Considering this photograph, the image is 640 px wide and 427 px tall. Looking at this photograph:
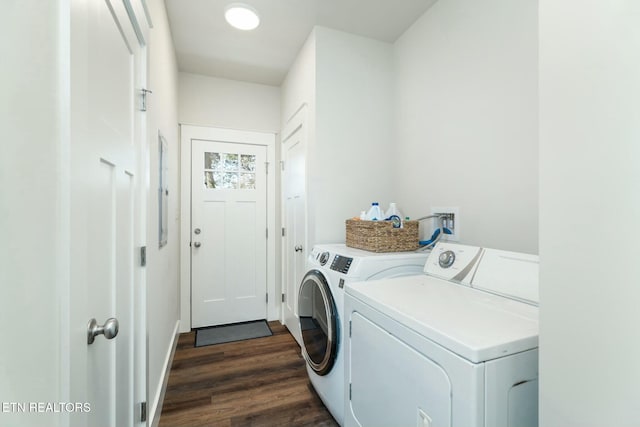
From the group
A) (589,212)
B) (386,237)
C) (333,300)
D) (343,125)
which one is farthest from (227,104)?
(589,212)

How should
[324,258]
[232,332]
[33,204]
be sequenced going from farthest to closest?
[232,332]
[324,258]
[33,204]

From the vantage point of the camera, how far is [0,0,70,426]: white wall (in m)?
0.42

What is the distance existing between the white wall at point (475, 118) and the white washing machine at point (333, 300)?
1.55 feet

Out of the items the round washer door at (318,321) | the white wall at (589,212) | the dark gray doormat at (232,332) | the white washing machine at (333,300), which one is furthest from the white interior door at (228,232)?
the white wall at (589,212)

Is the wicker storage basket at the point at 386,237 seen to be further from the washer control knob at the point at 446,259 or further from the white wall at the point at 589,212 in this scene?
the white wall at the point at 589,212

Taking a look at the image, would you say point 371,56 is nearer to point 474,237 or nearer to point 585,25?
point 474,237

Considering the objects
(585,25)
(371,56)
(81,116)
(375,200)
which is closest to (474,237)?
(375,200)

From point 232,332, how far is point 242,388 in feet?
3.14

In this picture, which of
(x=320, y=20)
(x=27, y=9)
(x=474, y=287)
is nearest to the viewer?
(x=27, y=9)

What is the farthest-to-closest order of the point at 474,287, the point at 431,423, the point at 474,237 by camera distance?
the point at 474,237 → the point at 474,287 → the point at 431,423

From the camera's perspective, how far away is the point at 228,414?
1676 millimetres

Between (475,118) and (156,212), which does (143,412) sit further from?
(475,118)

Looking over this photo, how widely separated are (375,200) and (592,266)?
176cm

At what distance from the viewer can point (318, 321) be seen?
1.61m
